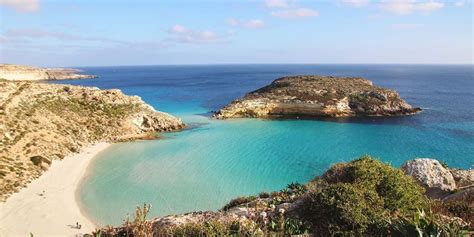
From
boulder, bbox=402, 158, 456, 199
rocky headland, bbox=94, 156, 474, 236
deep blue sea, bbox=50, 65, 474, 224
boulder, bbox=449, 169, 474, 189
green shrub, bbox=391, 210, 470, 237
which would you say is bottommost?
deep blue sea, bbox=50, 65, 474, 224

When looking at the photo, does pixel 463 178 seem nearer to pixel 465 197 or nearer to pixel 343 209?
pixel 465 197

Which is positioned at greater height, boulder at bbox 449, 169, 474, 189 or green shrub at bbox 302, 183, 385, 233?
green shrub at bbox 302, 183, 385, 233

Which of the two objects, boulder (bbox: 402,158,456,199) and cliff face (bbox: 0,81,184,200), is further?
cliff face (bbox: 0,81,184,200)

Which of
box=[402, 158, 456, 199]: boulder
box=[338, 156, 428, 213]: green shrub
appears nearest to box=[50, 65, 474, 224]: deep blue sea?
box=[402, 158, 456, 199]: boulder

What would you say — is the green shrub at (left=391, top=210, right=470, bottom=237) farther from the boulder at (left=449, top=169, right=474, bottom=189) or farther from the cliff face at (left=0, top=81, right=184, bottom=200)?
the cliff face at (left=0, top=81, right=184, bottom=200)

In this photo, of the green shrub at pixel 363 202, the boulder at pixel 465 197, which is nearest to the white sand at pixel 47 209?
the green shrub at pixel 363 202

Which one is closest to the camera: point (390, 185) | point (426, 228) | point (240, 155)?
point (426, 228)

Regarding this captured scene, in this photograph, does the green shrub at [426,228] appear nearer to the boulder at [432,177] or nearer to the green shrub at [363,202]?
the green shrub at [363,202]

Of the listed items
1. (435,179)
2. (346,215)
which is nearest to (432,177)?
(435,179)
